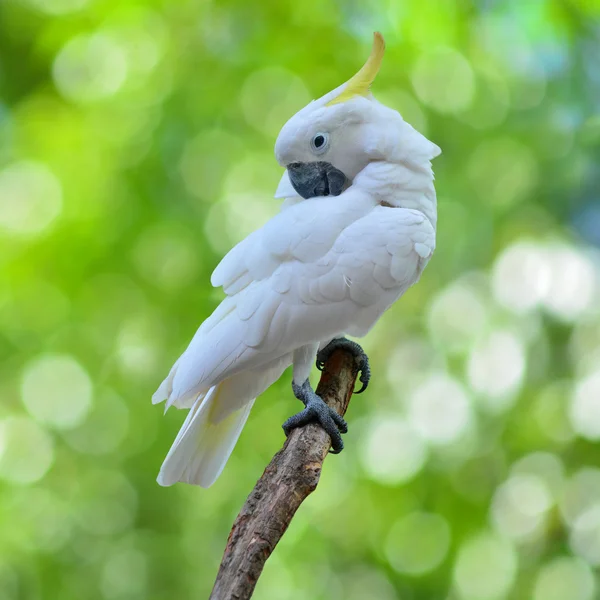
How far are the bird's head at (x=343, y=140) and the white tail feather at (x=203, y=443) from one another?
57cm

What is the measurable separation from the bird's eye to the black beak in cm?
4

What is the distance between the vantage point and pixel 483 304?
3332mm

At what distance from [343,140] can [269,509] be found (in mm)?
903

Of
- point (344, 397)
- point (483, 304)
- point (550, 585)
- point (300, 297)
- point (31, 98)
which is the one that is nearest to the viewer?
point (300, 297)

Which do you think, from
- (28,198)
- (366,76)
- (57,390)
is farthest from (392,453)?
(28,198)

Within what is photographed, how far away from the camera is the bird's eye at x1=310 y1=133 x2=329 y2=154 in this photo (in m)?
1.77

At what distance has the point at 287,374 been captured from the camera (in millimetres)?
3223

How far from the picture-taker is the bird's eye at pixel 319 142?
1773mm

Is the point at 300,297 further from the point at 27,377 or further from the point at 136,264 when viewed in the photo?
the point at 27,377

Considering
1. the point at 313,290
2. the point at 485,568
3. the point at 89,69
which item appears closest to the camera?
the point at 313,290

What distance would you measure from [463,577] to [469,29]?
253 cm

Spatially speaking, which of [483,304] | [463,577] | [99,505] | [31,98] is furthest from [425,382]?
[31,98]

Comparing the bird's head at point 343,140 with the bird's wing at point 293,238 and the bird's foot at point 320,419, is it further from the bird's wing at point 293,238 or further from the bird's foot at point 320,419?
the bird's foot at point 320,419

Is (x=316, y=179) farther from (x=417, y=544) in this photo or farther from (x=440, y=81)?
(x=417, y=544)
